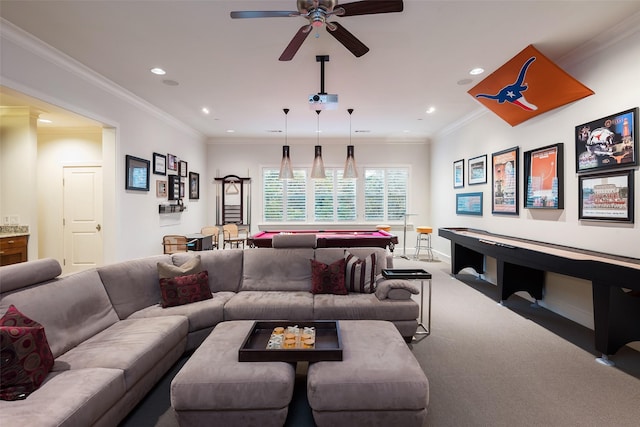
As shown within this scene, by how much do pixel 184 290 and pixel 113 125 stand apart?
308cm

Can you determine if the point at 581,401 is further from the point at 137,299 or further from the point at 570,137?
the point at 137,299

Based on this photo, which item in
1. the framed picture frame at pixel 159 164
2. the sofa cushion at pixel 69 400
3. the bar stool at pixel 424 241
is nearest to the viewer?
the sofa cushion at pixel 69 400

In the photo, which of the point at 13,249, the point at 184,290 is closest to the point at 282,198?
the point at 13,249

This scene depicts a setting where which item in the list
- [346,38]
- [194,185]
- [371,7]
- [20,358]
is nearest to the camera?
[20,358]

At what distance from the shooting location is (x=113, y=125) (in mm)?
4449

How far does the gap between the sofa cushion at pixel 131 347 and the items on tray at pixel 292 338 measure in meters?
0.81

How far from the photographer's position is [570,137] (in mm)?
3529

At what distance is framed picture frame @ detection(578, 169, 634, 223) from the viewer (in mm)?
2865

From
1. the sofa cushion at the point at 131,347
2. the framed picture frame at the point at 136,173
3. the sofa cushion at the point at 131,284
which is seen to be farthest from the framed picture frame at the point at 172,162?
the sofa cushion at the point at 131,347

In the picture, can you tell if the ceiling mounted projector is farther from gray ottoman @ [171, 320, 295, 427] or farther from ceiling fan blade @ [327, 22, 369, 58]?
gray ottoman @ [171, 320, 295, 427]

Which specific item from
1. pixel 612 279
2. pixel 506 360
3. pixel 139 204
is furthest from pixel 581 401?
pixel 139 204

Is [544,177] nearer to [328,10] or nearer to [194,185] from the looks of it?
[328,10]

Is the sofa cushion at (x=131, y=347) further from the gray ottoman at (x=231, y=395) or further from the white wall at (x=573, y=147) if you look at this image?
the white wall at (x=573, y=147)

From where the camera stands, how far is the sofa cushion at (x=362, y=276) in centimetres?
327
